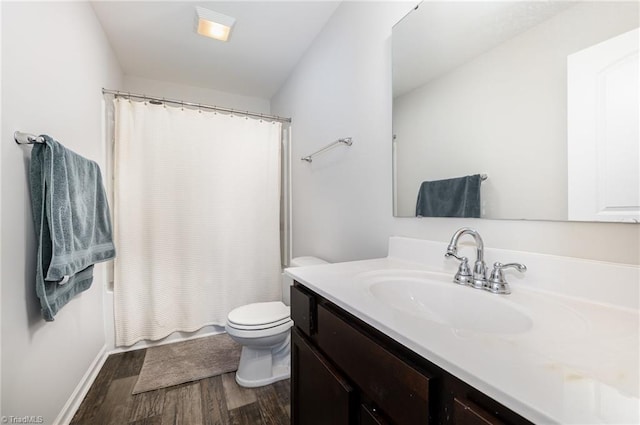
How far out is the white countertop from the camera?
0.99ft

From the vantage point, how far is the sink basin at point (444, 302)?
0.66m

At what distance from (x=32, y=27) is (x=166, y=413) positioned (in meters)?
1.87

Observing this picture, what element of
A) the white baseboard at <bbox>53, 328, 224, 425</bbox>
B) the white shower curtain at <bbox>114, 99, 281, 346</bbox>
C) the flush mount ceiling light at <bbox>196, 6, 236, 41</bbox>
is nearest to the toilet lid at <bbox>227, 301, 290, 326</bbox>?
the white shower curtain at <bbox>114, 99, 281, 346</bbox>

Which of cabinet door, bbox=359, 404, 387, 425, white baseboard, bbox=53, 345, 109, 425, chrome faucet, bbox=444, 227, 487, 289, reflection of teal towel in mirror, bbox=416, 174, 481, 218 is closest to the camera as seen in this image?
cabinet door, bbox=359, 404, 387, 425

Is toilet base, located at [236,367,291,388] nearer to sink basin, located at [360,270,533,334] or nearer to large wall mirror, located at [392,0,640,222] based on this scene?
sink basin, located at [360,270,533,334]

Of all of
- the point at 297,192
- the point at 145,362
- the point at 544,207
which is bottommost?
the point at 145,362

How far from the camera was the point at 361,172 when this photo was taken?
57.3 inches


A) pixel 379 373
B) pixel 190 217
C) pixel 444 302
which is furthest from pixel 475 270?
pixel 190 217

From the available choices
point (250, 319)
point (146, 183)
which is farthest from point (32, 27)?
point (250, 319)

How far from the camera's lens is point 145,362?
5.95 ft

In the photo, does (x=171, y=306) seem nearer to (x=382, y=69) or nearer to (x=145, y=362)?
(x=145, y=362)

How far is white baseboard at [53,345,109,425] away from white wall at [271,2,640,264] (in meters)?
1.55

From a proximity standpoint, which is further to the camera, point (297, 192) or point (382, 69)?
point (297, 192)

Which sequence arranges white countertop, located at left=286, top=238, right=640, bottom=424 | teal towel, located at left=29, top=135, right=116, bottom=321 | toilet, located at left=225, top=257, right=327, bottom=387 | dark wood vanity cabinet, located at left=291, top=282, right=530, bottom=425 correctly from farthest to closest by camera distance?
toilet, located at left=225, top=257, right=327, bottom=387, teal towel, located at left=29, top=135, right=116, bottom=321, dark wood vanity cabinet, located at left=291, top=282, right=530, bottom=425, white countertop, located at left=286, top=238, right=640, bottom=424
